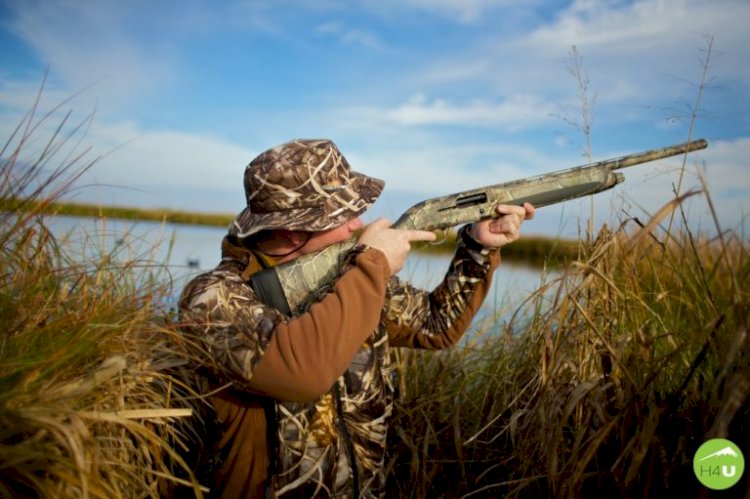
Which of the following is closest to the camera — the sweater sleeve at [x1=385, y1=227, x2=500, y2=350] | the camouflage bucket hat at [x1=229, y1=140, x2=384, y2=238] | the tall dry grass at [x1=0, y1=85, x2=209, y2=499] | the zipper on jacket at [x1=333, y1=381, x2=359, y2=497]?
the tall dry grass at [x1=0, y1=85, x2=209, y2=499]

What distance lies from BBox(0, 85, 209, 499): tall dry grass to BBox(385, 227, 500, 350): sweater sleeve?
1.12 meters

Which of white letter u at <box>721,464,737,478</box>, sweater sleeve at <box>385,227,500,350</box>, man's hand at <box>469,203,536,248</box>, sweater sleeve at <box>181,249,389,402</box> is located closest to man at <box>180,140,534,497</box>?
sweater sleeve at <box>181,249,389,402</box>

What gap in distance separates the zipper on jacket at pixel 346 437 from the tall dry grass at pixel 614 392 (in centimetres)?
58

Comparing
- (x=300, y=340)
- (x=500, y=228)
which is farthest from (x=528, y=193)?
(x=300, y=340)

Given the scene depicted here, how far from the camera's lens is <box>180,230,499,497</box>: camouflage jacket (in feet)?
7.63

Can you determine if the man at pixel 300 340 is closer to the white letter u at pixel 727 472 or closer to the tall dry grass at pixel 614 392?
the tall dry grass at pixel 614 392

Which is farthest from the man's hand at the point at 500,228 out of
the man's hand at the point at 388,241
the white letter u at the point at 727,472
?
the white letter u at the point at 727,472

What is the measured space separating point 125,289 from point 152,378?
0.77m

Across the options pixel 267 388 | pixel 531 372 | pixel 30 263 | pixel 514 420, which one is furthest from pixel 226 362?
pixel 531 372

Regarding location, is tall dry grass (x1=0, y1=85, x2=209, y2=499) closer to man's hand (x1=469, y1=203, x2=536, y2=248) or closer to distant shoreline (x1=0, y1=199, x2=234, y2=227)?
distant shoreline (x1=0, y1=199, x2=234, y2=227)

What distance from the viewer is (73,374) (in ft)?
7.29

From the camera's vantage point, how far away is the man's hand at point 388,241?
2.65m

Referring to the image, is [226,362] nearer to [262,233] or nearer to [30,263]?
[262,233]

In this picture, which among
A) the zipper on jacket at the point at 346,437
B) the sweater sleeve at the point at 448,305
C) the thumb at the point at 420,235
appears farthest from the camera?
the sweater sleeve at the point at 448,305
